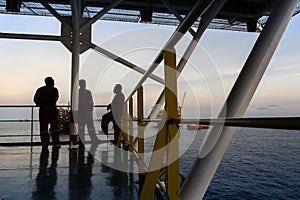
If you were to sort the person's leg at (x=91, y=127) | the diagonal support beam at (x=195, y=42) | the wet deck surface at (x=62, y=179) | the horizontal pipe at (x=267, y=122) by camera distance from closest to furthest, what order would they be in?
the horizontal pipe at (x=267, y=122)
the wet deck surface at (x=62, y=179)
the diagonal support beam at (x=195, y=42)
the person's leg at (x=91, y=127)

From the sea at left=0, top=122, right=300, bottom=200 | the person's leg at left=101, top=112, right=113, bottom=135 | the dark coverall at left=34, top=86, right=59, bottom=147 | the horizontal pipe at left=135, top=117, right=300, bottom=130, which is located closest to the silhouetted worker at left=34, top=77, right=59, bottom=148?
the dark coverall at left=34, top=86, right=59, bottom=147

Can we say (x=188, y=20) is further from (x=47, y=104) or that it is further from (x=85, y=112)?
(x=85, y=112)

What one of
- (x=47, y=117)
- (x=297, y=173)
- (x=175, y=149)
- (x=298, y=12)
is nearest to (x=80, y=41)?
(x=47, y=117)

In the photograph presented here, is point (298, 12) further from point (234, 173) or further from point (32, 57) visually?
point (32, 57)

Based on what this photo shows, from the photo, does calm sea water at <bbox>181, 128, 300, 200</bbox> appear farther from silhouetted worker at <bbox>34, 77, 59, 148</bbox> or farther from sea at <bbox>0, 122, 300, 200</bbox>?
silhouetted worker at <bbox>34, 77, 59, 148</bbox>

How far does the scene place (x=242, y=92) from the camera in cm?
107

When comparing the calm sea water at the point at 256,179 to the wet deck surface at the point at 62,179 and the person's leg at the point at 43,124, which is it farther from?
the person's leg at the point at 43,124

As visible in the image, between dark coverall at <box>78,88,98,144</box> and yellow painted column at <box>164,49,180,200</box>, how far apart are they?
3.76 meters

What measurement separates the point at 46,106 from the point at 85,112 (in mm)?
757

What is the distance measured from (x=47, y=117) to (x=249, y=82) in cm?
401

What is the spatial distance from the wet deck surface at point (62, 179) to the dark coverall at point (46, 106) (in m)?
0.92

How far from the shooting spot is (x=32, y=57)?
9.11 metres

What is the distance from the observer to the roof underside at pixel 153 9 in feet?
19.8

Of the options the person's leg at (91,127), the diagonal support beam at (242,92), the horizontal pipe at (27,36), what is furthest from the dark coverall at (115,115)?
the diagonal support beam at (242,92)
